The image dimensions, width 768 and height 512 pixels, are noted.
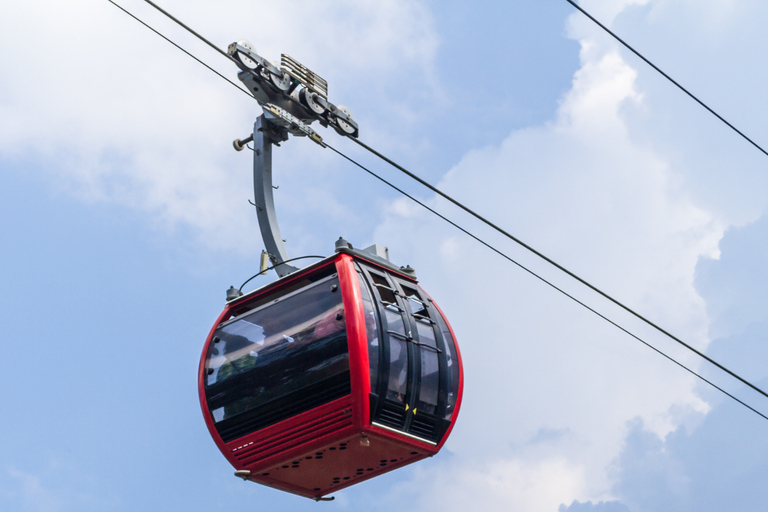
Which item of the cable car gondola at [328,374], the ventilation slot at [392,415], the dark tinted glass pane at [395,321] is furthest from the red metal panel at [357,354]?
the dark tinted glass pane at [395,321]

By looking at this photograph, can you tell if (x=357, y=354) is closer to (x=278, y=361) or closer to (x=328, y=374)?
(x=328, y=374)

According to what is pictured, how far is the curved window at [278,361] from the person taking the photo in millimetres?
11500

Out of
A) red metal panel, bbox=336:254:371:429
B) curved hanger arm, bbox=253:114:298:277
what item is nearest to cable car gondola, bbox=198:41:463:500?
red metal panel, bbox=336:254:371:429

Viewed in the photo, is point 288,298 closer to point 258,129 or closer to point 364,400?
point 364,400

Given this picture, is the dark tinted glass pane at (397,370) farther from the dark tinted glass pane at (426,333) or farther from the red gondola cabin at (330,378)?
the dark tinted glass pane at (426,333)

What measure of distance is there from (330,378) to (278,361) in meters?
0.69

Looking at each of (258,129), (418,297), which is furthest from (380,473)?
(258,129)

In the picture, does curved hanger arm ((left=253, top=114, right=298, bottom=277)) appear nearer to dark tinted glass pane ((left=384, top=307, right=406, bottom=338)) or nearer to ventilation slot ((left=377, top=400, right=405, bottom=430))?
dark tinted glass pane ((left=384, top=307, right=406, bottom=338))

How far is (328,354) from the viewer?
453 inches

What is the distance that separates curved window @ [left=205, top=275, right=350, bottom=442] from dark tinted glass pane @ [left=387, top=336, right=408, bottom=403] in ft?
1.48

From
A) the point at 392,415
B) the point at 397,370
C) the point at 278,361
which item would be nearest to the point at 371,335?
the point at 397,370

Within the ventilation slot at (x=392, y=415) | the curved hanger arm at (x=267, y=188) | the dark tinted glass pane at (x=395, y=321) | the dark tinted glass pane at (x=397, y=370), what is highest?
the curved hanger arm at (x=267, y=188)

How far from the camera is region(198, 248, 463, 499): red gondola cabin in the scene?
1139cm

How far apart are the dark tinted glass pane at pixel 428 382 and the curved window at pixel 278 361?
935mm
